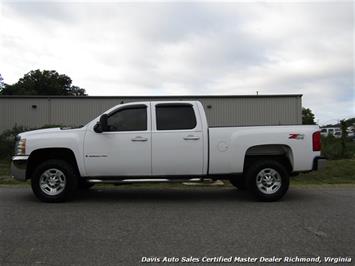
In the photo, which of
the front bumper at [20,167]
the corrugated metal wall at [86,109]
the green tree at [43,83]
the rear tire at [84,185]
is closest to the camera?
the front bumper at [20,167]

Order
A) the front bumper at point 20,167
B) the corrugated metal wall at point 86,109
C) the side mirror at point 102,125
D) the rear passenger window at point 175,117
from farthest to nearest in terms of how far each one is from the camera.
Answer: the corrugated metal wall at point 86,109 → the rear passenger window at point 175,117 → the front bumper at point 20,167 → the side mirror at point 102,125

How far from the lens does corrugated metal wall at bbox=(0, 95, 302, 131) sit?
33750 mm

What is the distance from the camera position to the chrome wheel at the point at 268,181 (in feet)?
28.2

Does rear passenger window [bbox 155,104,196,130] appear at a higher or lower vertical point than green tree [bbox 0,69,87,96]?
lower

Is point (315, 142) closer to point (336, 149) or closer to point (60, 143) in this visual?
point (60, 143)

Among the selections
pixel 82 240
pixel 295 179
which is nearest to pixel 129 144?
pixel 82 240

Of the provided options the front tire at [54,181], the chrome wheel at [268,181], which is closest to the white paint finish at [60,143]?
the front tire at [54,181]

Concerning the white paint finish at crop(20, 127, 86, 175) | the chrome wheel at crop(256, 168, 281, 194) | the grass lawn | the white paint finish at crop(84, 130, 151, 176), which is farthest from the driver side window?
the grass lawn

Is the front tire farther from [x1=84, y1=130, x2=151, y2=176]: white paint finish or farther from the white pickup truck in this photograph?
[x1=84, y1=130, x2=151, y2=176]: white paint finish

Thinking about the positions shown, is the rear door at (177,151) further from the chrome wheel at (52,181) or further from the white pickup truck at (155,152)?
the chrome wheel at (52,181)

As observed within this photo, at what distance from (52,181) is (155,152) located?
216cm

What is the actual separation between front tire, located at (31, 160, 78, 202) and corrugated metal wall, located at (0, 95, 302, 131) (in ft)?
82.3

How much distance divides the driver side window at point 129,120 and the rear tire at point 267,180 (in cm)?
240

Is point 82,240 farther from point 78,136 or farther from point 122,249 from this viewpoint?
point 78,136
